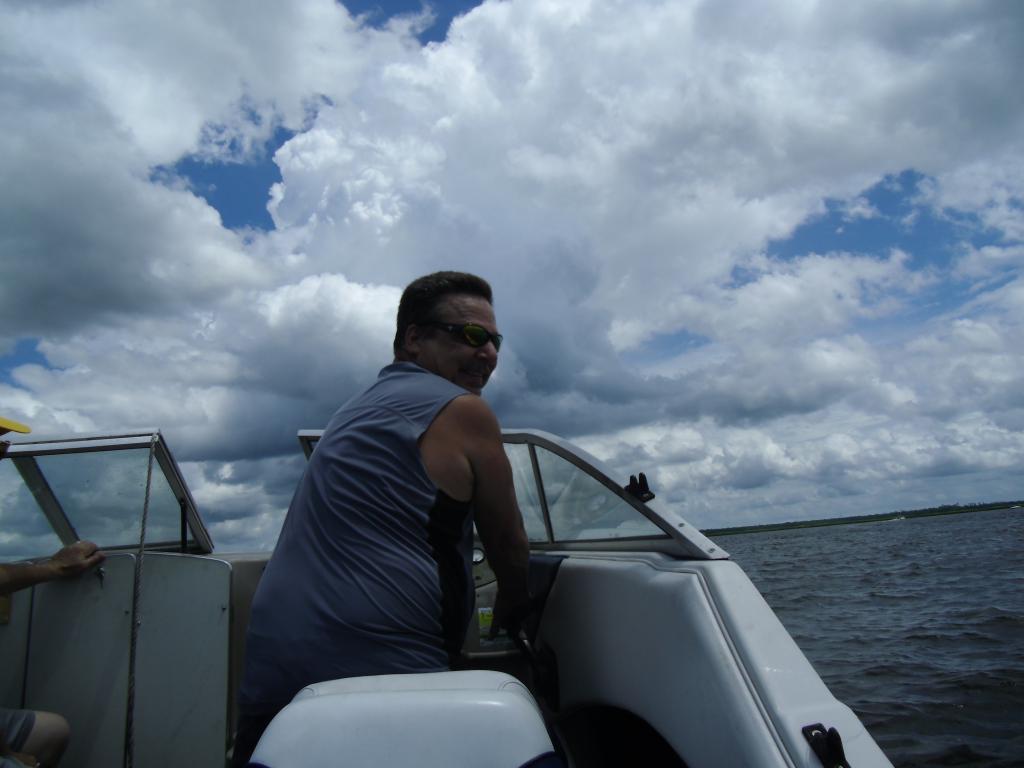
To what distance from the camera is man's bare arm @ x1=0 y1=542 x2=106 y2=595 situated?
2.45 m

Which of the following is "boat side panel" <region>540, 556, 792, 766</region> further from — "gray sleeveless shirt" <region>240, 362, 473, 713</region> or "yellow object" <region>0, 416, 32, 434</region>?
"yellow object" <region>0, 416, 32, 434</region>

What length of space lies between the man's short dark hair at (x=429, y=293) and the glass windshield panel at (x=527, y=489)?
103 centimetres

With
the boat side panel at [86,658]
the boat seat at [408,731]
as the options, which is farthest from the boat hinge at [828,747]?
the boat side panel at [86,658]

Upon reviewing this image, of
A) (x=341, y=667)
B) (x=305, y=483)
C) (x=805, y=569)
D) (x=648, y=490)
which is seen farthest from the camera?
(x=805, y=569)

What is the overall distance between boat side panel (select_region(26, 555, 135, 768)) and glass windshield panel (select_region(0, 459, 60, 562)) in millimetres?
543

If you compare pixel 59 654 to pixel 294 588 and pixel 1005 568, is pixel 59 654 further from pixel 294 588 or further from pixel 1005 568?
pixel 1005 568

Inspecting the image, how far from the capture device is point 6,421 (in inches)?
105

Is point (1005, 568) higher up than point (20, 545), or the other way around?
point (20, 545)

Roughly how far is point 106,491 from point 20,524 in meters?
0.38

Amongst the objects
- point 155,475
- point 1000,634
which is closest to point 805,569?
point 1000,634

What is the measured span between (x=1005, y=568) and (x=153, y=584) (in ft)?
57.8

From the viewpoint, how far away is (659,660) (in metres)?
1.77

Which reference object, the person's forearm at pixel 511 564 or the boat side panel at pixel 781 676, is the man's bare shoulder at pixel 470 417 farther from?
the boat side panel at pixel 781 676

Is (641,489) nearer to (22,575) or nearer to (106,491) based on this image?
(22,575)
